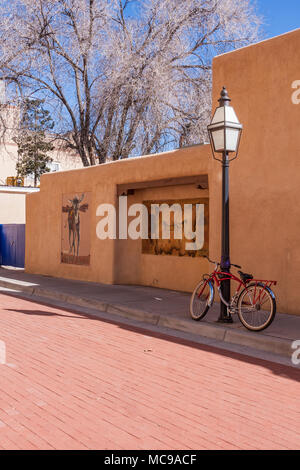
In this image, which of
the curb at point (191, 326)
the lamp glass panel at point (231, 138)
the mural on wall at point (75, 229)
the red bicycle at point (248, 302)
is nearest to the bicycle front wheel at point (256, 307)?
the red bicycle at point (248, 302)

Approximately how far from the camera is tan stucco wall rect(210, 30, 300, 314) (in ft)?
29.6

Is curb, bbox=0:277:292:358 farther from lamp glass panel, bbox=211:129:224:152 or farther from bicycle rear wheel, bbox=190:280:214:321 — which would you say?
lamp glass panel, bbox=211:129:224:152

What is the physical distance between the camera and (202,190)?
11914 millimetres

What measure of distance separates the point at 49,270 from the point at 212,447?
522 inches

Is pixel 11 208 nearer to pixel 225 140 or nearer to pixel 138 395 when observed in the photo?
pixel 225 140

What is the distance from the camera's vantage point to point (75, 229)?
595 inches

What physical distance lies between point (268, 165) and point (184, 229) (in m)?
3.40

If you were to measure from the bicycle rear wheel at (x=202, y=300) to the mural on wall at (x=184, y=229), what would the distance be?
332cm

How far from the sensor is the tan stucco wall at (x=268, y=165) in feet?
29.6

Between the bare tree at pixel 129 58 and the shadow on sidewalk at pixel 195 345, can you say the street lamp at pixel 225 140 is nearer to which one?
the shadow on sidewalk at pixel 195 345

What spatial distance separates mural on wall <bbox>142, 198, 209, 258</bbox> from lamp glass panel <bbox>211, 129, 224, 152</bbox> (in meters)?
3.62

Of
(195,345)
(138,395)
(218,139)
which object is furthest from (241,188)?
(138,395)

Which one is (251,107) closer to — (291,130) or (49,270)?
(291,130)

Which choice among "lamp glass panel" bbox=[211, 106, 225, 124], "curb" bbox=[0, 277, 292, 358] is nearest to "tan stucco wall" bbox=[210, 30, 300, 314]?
"lamp glass panel" bbox=[211, 106, 225, 124]
